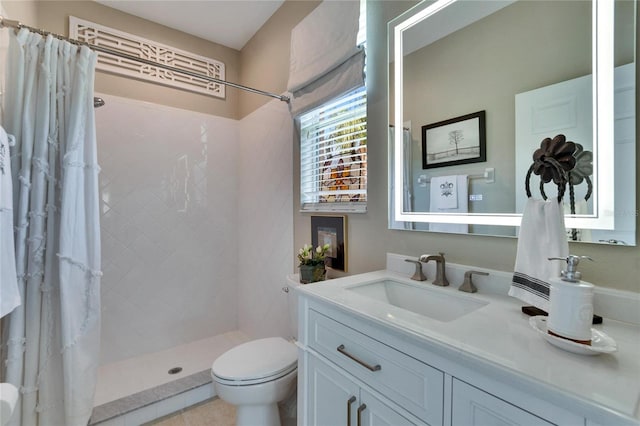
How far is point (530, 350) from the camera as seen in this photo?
1.92 feet

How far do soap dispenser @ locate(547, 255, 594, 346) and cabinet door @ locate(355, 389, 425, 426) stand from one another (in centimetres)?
38

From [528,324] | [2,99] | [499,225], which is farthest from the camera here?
[2,99]

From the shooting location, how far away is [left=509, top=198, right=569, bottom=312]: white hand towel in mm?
727

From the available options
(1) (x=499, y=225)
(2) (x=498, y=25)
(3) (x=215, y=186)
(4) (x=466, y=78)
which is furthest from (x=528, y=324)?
(3) (x=215, y=186)

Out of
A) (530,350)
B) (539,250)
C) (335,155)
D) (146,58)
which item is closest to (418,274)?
(539,250)

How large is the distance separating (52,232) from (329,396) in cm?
142

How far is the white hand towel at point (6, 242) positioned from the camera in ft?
3.39

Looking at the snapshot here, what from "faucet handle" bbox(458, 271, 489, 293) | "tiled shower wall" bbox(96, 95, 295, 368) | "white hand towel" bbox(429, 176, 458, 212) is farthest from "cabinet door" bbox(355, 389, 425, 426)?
"tiled shower wall" bbox(96, 95, 295, 368)

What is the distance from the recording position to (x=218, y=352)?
7.54ft

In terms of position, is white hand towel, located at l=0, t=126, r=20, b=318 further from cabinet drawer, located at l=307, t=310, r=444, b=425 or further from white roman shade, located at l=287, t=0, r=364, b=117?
white roman shade, located at l=287, t=0, r=364, b=117

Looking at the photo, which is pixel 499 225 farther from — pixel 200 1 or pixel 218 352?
pixel 200 1

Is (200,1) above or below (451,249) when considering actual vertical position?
above

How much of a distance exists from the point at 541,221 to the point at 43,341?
78.7 inches

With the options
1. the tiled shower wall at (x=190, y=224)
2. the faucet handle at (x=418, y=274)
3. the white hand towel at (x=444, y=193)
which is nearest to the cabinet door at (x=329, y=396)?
the faucet handle at (x=418, y=274)
